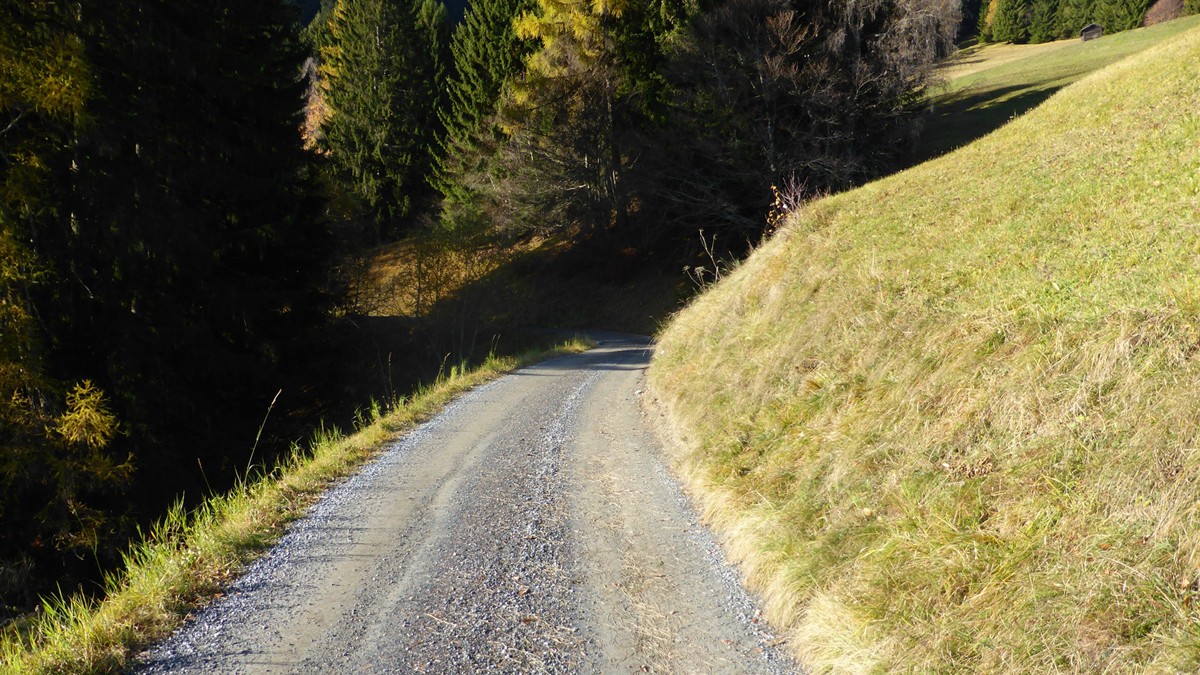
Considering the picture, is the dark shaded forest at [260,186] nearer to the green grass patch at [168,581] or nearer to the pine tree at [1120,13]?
the green grass patch at [168,581]

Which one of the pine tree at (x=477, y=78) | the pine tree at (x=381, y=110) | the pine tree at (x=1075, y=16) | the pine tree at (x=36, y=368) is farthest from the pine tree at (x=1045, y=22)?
the pine tree at (x=36, y=368)

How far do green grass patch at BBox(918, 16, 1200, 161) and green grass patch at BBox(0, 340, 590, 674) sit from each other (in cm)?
2558

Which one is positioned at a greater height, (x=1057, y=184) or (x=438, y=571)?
(x=1057, y=184)

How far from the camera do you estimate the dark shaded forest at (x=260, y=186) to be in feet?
36.4

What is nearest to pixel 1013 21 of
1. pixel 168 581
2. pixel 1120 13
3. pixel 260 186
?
pixel 1120 13

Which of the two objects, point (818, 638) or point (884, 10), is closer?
point (818, 638)

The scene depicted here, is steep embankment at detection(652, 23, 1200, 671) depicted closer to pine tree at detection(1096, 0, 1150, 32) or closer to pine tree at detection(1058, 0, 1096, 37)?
pine tree at detection(1096, 0, 1150, 32)

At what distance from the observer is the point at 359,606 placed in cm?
433

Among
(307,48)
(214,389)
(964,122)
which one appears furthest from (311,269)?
(964,122)

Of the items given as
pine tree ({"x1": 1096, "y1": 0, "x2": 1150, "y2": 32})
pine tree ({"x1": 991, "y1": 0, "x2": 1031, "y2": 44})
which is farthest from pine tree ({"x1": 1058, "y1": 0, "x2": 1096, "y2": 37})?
pine tree ({"x1": 991, "y1": 0, "x2": 1031, "y2": 44})

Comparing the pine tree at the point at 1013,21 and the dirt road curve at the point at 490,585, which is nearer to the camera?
the dirt road curve at the point at 490,585

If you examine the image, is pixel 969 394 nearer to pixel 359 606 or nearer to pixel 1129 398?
pixel 1129 398

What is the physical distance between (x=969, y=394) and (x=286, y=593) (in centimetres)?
456

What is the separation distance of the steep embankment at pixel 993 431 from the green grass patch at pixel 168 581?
3597mm
